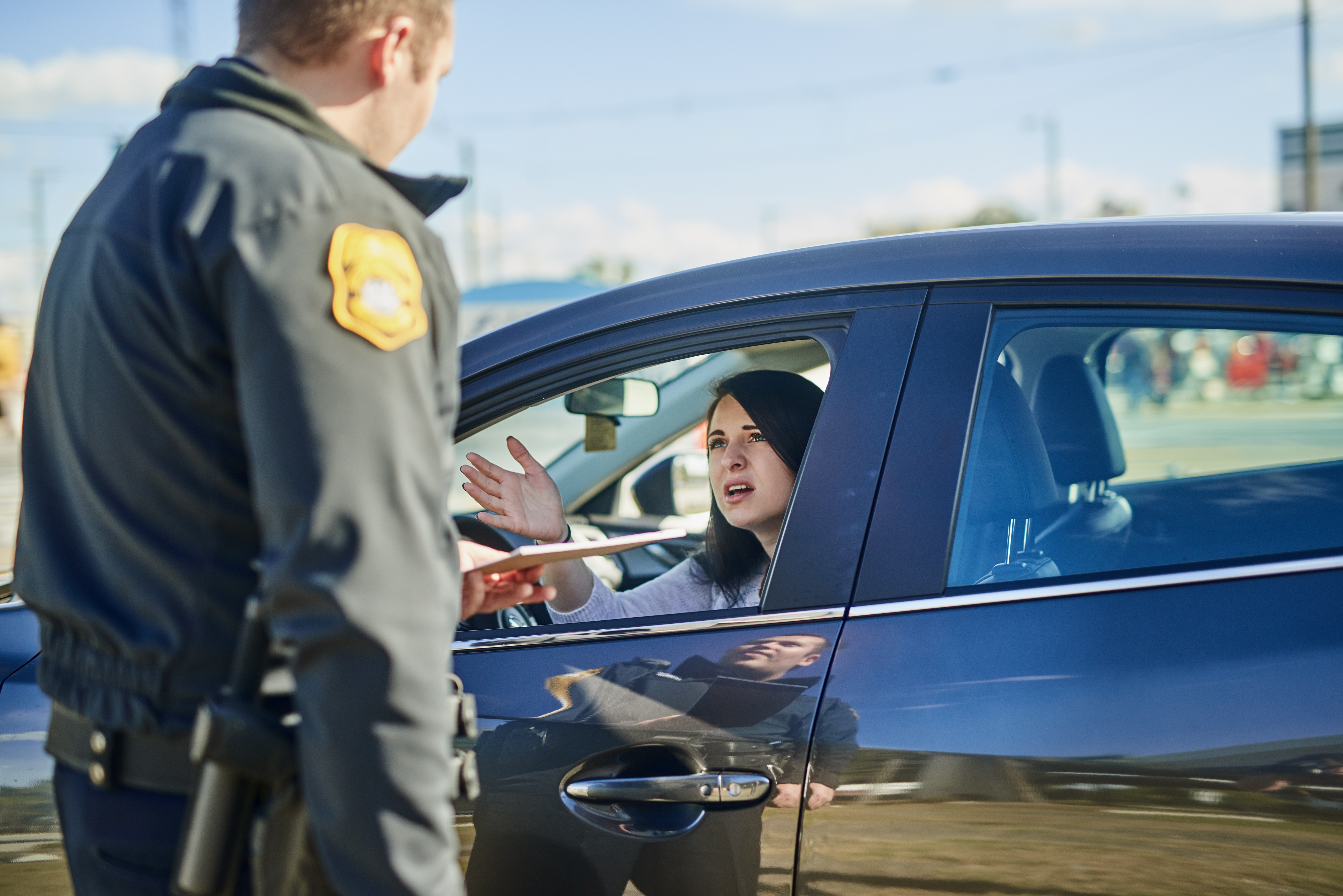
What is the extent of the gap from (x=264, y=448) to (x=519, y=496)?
114cm

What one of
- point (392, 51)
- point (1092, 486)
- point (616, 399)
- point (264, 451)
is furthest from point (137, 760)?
point (1092, 486)

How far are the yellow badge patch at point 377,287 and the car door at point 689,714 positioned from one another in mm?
691

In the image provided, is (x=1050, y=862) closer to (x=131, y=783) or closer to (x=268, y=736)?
(x=268, y=736)

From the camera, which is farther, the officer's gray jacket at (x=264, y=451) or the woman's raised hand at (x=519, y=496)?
the woman's raised hand at (x=519, y=496)

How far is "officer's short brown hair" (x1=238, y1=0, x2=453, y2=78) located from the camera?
110 centimetres

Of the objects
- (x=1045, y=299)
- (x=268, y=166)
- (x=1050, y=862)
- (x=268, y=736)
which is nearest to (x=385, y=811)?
(x=268, y=736)

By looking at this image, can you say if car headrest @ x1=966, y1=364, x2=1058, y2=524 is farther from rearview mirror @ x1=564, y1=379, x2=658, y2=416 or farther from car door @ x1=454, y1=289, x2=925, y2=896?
rearview mirror @ x1=564, y1=379, x2=658, y2=416

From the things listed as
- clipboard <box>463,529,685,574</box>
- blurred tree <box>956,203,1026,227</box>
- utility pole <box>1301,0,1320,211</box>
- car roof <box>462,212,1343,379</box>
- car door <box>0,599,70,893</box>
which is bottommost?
car door <box>0,599,70,893</box>

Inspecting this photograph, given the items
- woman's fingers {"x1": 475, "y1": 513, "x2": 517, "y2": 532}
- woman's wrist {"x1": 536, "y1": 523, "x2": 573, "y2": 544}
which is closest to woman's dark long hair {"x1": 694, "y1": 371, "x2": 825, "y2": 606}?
woman's wrist {"x1": 536, "y1": 523, "x2": 573, "y2": 544}

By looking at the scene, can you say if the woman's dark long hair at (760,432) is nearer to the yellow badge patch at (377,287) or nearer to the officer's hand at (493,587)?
the officer's hand at (493,587)

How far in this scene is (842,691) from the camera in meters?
1.46

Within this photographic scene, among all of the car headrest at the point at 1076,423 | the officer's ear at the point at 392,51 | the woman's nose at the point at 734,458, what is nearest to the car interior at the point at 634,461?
the woman's nose at the point at 734,458

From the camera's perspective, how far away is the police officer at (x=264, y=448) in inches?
38.5

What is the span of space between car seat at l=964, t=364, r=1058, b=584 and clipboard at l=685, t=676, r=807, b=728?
0.30m
